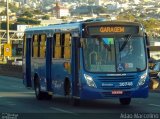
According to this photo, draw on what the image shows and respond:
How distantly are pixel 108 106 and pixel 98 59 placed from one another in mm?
1986

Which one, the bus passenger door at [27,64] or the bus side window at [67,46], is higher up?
the bus side window at [67,46]

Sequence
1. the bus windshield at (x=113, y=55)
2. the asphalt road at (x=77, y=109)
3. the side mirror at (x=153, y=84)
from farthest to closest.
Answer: the side mirror at (x=153, y=84)
the bus windshield at (x=113, y=55)
the asphalt road at (x=77, y=109)

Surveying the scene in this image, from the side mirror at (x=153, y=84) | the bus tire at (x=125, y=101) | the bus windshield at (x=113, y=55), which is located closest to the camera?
the bus windshield at (x=113, y=55)

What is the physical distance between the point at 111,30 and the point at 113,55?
813 millimetres

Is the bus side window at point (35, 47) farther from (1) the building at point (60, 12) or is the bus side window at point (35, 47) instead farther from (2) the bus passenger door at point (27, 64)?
(1) the building at point (60, 12)

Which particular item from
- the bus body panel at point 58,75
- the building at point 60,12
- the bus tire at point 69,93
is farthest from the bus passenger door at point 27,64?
the building at point 60,12

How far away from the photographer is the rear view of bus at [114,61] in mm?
20422

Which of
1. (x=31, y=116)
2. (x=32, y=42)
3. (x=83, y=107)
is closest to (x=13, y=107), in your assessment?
(x=83, y=107)

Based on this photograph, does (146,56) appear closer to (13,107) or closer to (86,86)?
(86,86)

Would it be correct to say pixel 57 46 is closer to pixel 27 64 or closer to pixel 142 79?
pixel 142 79

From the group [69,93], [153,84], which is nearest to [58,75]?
[69,93]

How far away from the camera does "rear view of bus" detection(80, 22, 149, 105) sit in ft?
67.0

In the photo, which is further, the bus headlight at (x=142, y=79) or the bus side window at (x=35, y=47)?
the bus side window at (x=35, y=47)

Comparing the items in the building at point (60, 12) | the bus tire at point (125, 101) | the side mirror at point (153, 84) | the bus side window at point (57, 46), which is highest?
the bus side window at point (57, 46)
